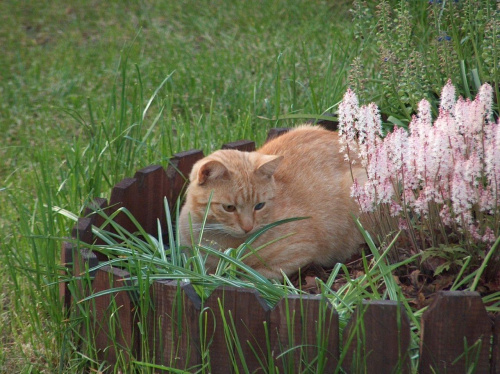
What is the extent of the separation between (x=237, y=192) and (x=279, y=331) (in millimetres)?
937

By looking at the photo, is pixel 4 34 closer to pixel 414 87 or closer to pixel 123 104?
pixel 123 104

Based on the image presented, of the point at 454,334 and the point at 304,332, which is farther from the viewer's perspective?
the point at 304,332

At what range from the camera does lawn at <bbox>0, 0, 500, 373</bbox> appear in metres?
3.24

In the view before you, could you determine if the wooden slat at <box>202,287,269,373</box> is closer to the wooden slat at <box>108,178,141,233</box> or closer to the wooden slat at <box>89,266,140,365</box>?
the wooden slat at <box>89,266,140,365</box>

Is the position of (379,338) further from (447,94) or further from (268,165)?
(268,165)

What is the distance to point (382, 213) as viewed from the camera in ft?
9.02

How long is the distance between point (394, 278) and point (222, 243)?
915 mm

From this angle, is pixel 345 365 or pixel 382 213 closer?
pixel 345 365

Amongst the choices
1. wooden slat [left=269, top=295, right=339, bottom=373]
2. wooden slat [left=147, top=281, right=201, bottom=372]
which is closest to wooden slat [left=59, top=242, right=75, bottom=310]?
wooden slat [left=147, top=281, right=201, bottom=372]

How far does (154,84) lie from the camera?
228 inches

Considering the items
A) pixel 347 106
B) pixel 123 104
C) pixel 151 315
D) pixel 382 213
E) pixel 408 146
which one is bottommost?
pixel 151 315

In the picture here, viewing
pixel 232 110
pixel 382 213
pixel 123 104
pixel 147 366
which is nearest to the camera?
pixel 147 366

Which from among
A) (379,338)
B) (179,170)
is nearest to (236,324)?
(379,338)

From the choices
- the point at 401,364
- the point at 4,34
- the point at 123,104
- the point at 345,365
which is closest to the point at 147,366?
the point at 345,365
